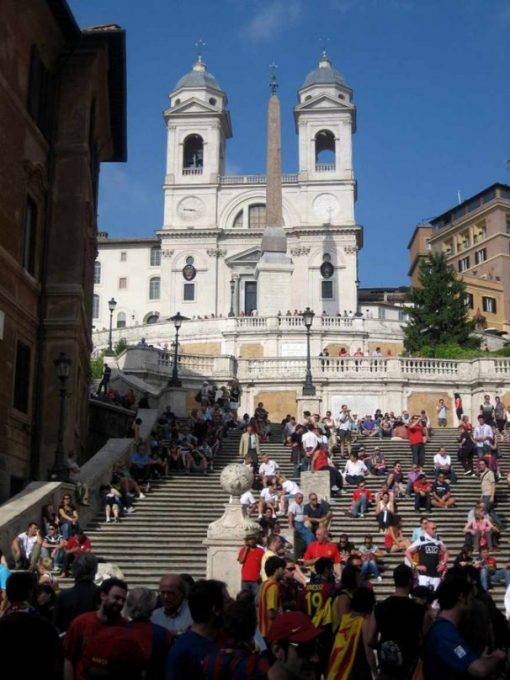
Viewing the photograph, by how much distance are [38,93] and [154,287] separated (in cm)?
7103

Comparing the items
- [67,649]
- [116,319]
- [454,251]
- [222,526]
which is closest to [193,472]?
[222,526]

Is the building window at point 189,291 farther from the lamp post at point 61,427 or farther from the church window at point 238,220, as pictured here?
the lamp post at point 61,427

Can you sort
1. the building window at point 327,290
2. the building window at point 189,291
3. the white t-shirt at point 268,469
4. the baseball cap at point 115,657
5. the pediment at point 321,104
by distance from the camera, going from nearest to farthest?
1. the baseball cap at point 115,657
2. the white t-shirt at point 268,469
3. the building window at point 327,290
4. the building window at point 189,291
5. the pediment at point 321,104

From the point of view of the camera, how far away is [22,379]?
875 inches

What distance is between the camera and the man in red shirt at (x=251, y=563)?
13.6 meters

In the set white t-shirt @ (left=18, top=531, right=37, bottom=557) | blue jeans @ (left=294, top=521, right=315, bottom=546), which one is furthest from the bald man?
blue jeans @ (left=294, top=521, right=315, bottom=546)

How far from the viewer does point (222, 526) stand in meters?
16.5

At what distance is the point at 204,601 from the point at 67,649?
1.16 m

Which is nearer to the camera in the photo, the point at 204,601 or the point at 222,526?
the point at 204,601

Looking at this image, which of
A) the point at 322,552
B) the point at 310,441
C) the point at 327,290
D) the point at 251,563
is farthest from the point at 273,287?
the point at 251,563

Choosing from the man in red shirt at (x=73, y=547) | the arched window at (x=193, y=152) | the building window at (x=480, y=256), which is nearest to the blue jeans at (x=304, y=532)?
the man in red shirt at (x=73, y=547)

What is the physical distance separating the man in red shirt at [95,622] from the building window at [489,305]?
83.2 metres

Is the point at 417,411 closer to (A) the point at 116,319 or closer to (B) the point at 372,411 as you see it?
(B) the point at 372,411

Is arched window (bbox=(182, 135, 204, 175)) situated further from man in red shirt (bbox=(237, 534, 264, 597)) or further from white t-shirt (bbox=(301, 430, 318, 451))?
man in red shirt (bbox=(237, 534, 264, 597))
